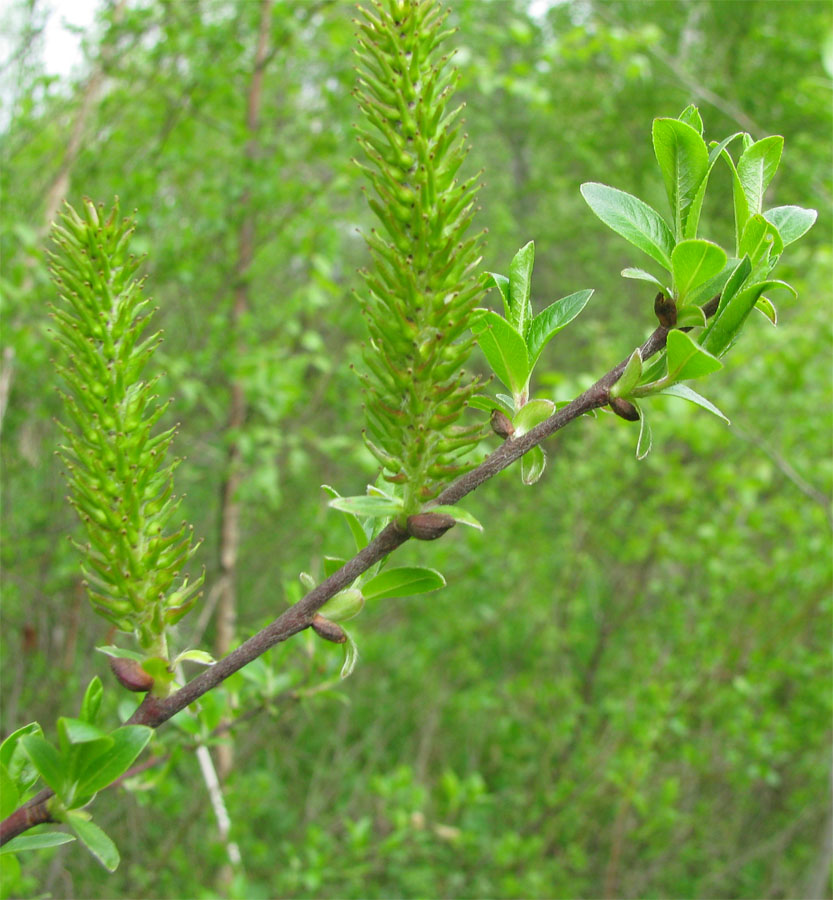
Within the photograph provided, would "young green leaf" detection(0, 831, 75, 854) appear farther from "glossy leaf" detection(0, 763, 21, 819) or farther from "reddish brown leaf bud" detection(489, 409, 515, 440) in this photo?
"reddish brown leaf bud" detection(489, 409, 515, 440)

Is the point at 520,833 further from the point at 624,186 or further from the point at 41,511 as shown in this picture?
the point at 624,186

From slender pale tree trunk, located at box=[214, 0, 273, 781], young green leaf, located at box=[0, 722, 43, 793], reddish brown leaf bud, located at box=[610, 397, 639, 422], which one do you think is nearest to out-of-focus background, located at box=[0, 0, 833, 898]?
slender pale tree trunk, located at box=[214, 0, 273, 781]

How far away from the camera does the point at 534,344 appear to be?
2.21 feet

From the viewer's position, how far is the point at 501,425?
0.63 metres

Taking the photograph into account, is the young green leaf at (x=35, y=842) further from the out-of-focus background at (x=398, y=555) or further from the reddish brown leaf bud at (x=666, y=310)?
the out-of-focus background at (x=398, y=555)

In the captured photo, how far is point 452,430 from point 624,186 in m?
10.2

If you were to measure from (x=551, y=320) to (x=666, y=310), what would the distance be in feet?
0.32

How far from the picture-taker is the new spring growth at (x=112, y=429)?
561 millimetres

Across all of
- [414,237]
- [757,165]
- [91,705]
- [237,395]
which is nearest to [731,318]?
[757,165]

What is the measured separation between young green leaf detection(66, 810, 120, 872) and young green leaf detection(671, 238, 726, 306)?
57 centimetres

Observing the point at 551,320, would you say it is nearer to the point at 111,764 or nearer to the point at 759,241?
the point at 759,241

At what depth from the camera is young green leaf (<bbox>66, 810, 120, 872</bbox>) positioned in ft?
1.91

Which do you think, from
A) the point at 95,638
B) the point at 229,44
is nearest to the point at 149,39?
the point at 229,44

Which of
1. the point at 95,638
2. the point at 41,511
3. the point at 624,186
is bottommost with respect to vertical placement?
the point at 95,638
